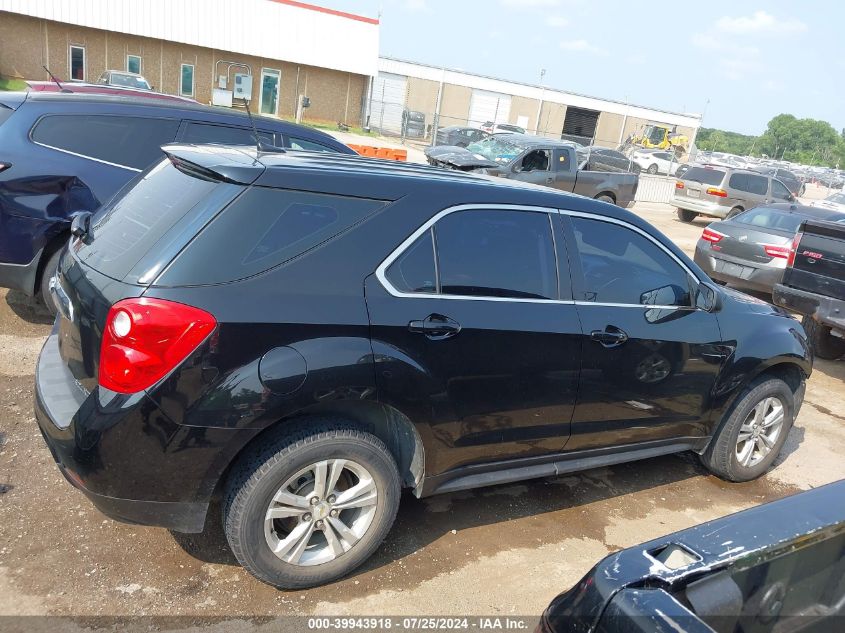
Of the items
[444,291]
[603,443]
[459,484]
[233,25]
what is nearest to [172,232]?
[444,291]

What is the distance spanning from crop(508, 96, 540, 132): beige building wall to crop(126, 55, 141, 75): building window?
80.0ft

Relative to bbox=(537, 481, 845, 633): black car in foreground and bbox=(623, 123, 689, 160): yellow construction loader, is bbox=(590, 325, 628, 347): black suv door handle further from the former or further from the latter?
bbox=(623, 123, 689, 160): yellow construction loader

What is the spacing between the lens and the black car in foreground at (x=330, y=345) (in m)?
2.57

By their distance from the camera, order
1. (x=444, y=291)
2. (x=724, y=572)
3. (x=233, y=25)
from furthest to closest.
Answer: (x=233, y=25) → (x=444, y=291) → (x=724, y=572)

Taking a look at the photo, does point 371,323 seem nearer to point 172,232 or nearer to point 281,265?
point 281,265

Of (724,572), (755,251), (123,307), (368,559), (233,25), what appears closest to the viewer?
(724,572)

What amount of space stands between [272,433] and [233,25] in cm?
3318

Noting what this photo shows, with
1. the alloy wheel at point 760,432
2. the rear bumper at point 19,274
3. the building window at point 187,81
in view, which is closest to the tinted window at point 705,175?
the alloy wheel at point 760,432

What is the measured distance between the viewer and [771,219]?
34.2 ft

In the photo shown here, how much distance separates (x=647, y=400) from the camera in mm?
3797

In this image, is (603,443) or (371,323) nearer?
(371,323)

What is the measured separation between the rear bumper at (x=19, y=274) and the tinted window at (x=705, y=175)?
17.9 meters

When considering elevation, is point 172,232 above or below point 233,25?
below

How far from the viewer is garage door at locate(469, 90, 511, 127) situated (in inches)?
1756
